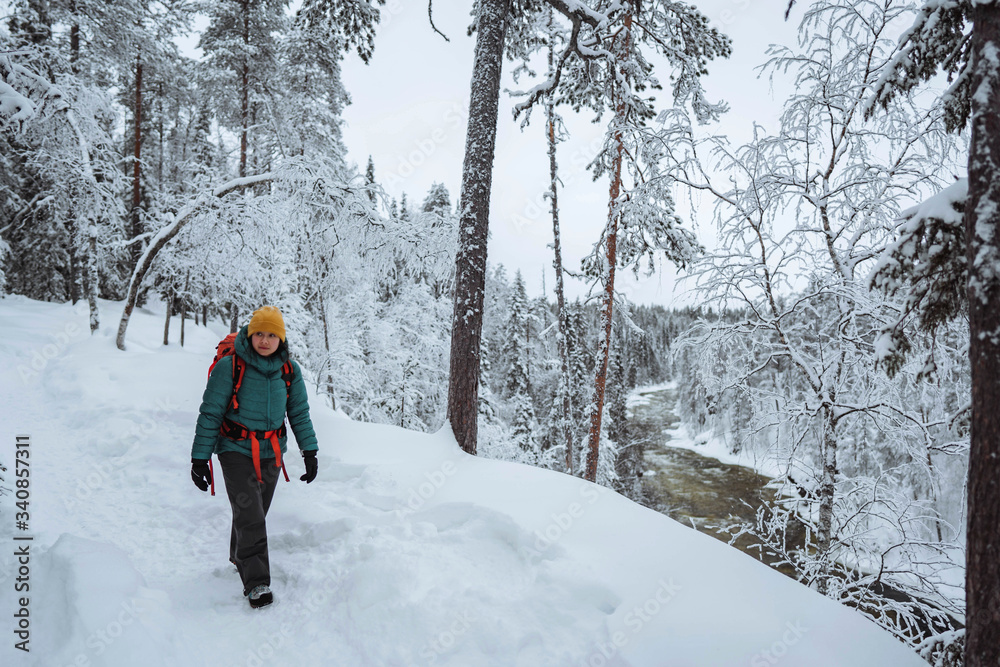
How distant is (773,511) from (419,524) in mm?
4294

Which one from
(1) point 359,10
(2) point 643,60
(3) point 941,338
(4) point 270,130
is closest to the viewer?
(3) point 941,338

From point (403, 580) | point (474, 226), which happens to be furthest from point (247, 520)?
point (474, 226)

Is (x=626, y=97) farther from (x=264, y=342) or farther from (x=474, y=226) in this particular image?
(x=264, y=342)

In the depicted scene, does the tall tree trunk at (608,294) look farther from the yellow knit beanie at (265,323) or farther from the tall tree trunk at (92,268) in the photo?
the tall tree trunk at (92,268)

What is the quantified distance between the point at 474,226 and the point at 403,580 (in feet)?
13.1

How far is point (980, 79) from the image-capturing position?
184 centimetres

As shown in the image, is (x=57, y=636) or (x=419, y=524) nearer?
(x=57, y=636)

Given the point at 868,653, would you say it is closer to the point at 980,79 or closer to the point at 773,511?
the point at 980,79

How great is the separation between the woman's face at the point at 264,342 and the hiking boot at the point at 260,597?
1.61 m

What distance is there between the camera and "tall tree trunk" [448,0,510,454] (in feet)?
17.7


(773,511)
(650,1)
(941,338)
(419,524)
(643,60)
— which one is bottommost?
(773,511)

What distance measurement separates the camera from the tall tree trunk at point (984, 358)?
1.77 metres

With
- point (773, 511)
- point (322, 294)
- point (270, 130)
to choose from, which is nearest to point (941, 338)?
point (773, 511)

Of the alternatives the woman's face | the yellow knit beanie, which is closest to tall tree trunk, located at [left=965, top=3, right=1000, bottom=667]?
the yellow knit beanie
